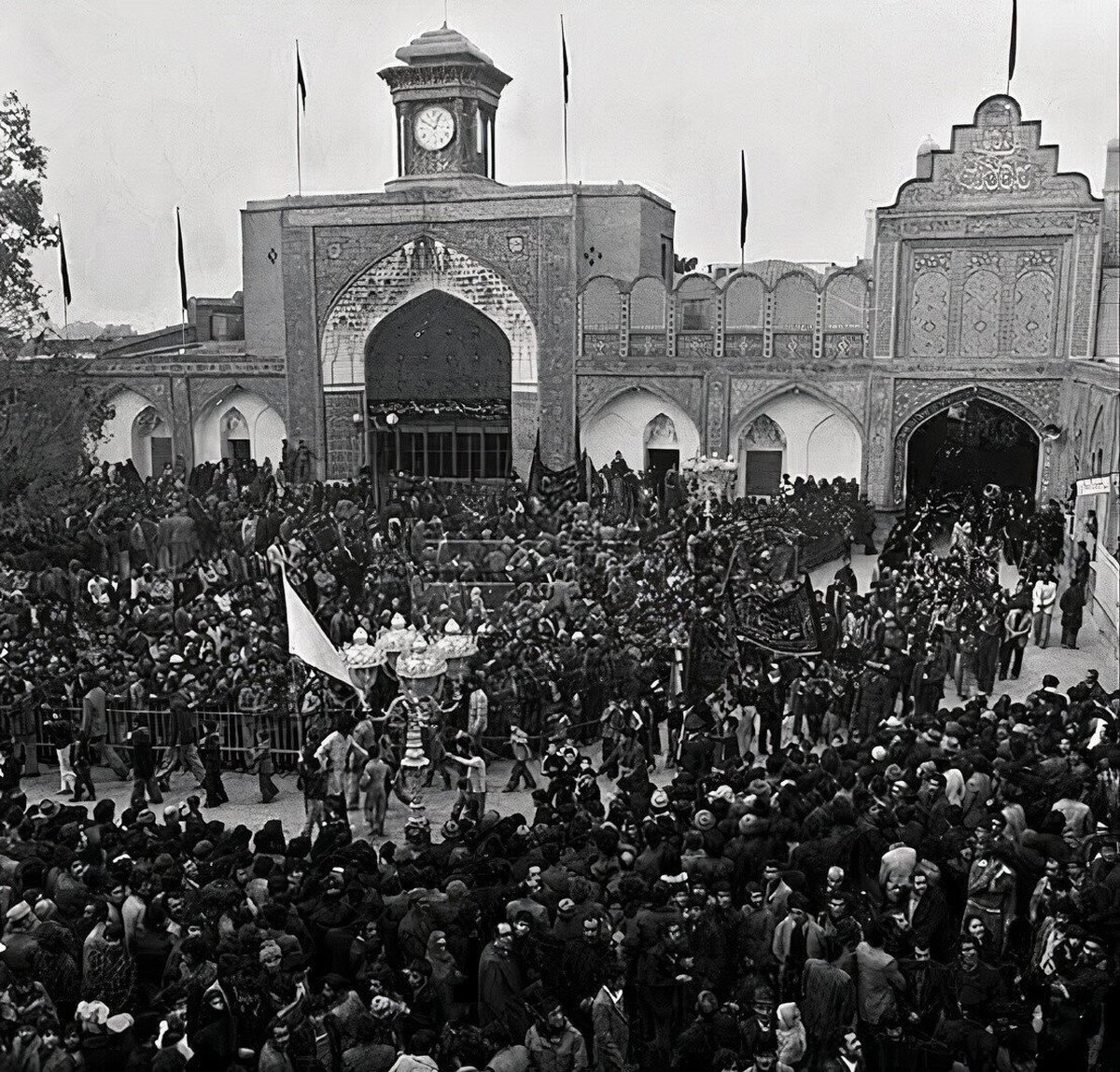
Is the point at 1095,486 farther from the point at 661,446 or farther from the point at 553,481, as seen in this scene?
the point at 661,446

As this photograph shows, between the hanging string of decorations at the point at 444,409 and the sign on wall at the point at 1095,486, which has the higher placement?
the hanging string of decorations at the point at 444,409

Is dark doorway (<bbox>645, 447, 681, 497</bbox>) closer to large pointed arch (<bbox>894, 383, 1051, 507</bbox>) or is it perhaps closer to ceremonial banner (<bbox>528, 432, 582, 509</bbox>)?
Answer: ceremonial banner (<bbox>528, 432, 582, 509</bbox>)

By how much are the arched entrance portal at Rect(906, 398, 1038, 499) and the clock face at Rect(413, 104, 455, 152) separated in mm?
13281

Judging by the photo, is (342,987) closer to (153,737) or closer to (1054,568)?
(153,737)

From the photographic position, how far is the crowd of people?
6539 mm

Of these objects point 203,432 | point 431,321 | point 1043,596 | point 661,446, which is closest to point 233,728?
point 1043,596

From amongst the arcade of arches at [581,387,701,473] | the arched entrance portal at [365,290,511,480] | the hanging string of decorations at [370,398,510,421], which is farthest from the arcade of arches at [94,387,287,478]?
the arcade of arches at [581,387,701,473]

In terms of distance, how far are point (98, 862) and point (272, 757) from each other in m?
4.71

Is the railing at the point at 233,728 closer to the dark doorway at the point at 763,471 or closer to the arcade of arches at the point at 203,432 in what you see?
the dark doorway at the point at 763,471

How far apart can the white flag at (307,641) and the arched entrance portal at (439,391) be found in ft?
59.0

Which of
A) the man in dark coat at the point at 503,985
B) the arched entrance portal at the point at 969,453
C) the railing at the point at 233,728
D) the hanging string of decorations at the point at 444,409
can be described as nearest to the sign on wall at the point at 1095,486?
the railing at the point at 233,728

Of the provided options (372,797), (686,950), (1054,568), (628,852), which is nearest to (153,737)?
(372,797)

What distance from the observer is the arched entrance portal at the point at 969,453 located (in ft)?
90.6

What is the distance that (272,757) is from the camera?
43.1 ft
